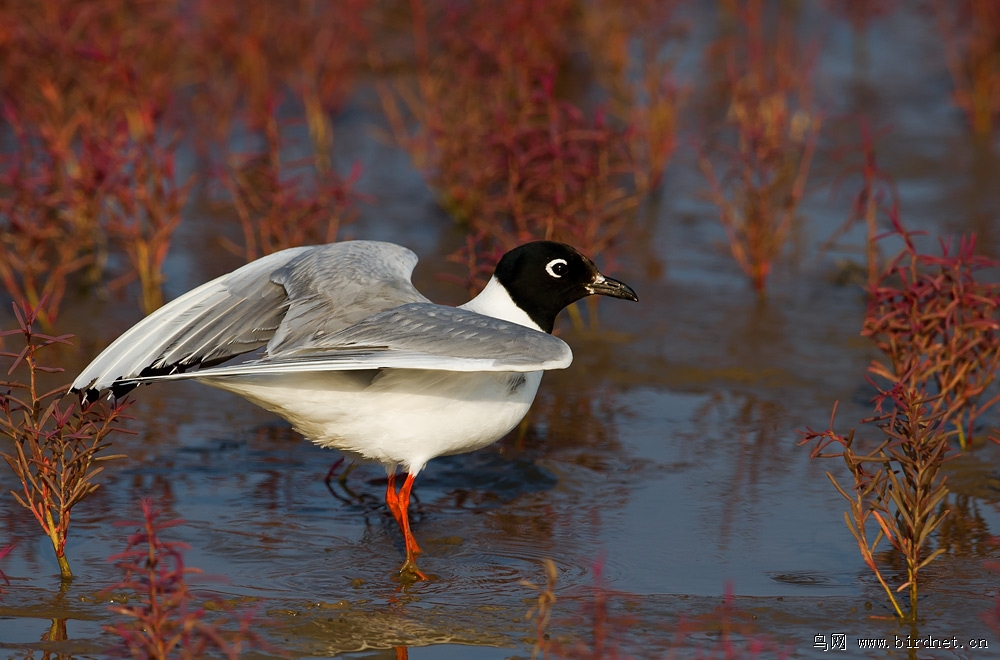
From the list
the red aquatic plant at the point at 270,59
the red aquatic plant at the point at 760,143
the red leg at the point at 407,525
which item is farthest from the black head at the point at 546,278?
the red aquatic plant at the point at 270,59

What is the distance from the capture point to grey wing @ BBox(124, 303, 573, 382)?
4.46 meters

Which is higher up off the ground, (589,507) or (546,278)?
(546,278)

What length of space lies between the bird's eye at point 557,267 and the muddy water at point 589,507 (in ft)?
3.02

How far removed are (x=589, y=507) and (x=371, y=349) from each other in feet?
4.55

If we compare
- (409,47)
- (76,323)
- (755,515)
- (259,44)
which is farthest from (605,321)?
(409,47)

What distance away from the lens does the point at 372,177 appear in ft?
32.8

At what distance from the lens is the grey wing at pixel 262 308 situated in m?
5.16

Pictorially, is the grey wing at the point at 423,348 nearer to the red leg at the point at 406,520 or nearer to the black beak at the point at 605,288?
the red leg at the point at 406,520

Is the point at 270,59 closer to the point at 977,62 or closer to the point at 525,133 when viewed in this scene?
the point at 525,133

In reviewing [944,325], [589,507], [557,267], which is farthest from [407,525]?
[944,325]

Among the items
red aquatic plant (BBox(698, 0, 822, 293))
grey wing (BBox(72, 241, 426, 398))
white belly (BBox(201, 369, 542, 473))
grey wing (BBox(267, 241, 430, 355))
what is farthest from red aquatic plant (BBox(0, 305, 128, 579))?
red aquatic plant (BBox(698, 0, 822, 293))

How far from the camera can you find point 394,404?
4.95m

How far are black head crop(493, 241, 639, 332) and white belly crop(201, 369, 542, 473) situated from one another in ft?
2.04

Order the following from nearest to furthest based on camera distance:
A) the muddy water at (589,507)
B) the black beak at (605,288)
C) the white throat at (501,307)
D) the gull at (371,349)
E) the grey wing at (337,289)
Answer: the muddy water at (589,507), the gull at (371,349), the grey wing at (337,289), the white throat at (501,307), the black beak at (605,288)
